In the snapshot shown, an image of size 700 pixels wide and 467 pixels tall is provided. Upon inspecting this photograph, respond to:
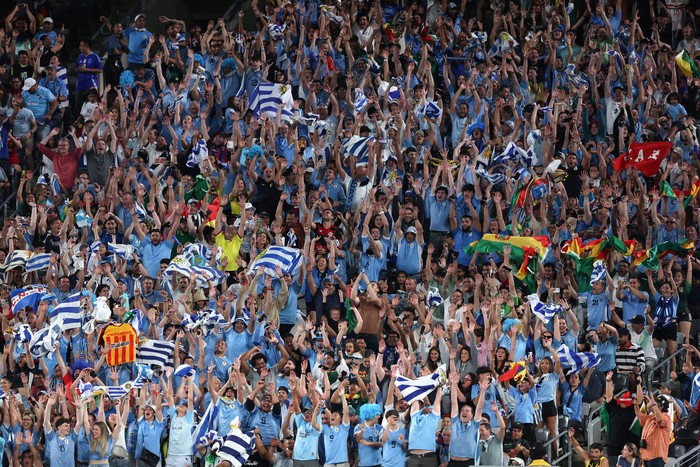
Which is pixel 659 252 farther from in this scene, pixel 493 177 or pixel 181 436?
pixel 181 436

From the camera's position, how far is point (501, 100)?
3097 centimetres

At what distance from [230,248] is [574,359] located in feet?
18.3

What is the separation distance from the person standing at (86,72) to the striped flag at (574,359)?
10.4m

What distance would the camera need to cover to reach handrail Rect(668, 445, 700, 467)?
25336mm

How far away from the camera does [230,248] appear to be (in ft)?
94.4

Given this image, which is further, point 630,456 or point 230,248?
point 230,248

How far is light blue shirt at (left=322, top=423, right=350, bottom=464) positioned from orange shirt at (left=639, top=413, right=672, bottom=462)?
3848mm

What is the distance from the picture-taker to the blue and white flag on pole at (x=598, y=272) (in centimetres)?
2784

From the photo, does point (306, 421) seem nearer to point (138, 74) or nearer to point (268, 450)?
point (268, 450)

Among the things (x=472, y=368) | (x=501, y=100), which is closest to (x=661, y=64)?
(x=501, y=100)

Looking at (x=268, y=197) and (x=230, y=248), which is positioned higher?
(x=268, y=197)

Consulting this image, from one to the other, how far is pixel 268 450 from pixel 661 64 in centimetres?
1127

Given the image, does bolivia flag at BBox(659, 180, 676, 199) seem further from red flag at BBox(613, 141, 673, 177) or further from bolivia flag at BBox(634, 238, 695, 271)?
bolivia flag at BBox(634, 238, 695, 271)

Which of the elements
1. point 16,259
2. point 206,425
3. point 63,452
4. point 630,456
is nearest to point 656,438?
point 630,456
